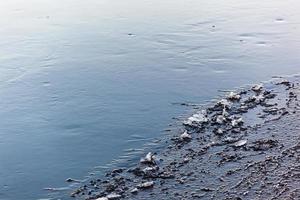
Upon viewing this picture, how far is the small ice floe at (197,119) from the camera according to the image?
1330cm

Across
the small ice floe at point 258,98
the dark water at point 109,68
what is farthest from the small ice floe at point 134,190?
the small ice floe at point 258,98

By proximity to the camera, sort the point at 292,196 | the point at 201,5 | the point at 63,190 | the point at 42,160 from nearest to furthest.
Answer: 1. the point at 292,196
2. the point at 63,190
3. the point at 42,160
4. the point at 201,5

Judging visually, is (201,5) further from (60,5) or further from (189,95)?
(189,95)

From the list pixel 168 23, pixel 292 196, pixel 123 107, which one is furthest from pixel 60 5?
pixel 292 196

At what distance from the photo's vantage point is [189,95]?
1538 cm

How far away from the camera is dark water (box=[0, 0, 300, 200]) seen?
492 inches

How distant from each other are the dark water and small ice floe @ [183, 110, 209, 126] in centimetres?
64

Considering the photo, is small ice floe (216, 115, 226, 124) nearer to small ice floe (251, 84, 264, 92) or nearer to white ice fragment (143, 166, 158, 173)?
small ice floe (251, 84, 264, 92)

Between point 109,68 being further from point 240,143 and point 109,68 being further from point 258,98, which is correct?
point 240,143

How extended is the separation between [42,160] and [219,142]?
4366 millimetres

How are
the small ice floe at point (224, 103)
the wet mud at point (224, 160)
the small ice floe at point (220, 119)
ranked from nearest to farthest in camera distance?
the wet mud at point (224, 160) < the small ice floe at point (220, 119) < the small ice floe at point (224, 103)

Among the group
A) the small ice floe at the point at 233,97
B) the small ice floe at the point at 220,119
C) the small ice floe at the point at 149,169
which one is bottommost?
the small ice floe at the point at 149,169

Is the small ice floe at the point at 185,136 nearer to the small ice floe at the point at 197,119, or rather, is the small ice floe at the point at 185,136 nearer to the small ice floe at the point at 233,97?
the small ice floe at the point at 197,119

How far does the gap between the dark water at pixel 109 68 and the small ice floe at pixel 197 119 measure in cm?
64
